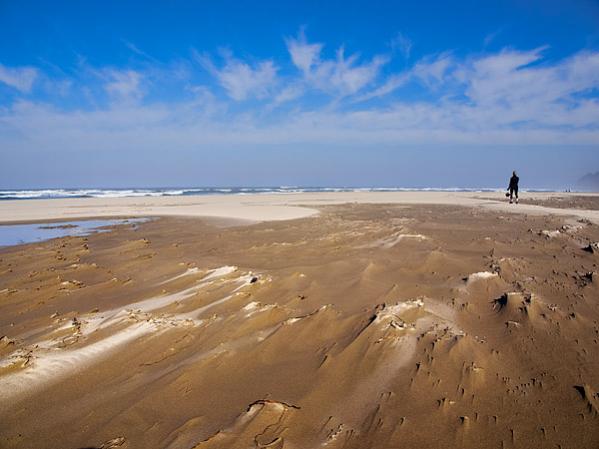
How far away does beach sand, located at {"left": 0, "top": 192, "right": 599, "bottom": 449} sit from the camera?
7.13 ft

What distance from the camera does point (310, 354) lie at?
3033 mm

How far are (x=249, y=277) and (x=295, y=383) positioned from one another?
2621 millimetres

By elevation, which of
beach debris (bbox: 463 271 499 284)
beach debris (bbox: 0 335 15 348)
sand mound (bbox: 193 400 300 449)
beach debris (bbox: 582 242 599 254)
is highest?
beach debris (bbox: 582 242 599 254)

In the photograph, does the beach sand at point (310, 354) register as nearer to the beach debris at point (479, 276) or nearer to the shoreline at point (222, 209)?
the beach debris at point (479, 276)

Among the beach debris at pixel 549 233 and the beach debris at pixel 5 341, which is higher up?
the beach debris at pixel 549 233

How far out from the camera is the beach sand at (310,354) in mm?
2172

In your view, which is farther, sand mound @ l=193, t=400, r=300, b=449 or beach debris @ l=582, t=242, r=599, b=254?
beach debris @ l=582, t=242, r=599, b=254

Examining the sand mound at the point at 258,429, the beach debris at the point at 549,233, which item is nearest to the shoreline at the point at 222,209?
the beach debris at the point at 549,233

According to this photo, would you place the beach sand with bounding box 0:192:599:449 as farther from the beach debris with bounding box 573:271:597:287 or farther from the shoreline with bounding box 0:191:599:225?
the shoreline with bounding box 0:191:599:225

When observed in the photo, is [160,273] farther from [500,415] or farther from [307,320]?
[500,415]

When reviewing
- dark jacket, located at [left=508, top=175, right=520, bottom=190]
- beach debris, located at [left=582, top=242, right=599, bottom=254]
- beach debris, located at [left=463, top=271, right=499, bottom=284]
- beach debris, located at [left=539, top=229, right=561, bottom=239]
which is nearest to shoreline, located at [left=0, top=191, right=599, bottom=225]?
dark jacket, located at [left=508, top=175, right=520, bottom=190]

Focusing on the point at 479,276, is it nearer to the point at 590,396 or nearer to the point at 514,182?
the point at 590,396

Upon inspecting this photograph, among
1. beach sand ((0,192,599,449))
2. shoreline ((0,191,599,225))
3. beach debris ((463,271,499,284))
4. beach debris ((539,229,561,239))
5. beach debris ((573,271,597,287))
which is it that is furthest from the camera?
shoreline ((0,191,599,225))

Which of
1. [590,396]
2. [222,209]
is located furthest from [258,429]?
[222,209]
